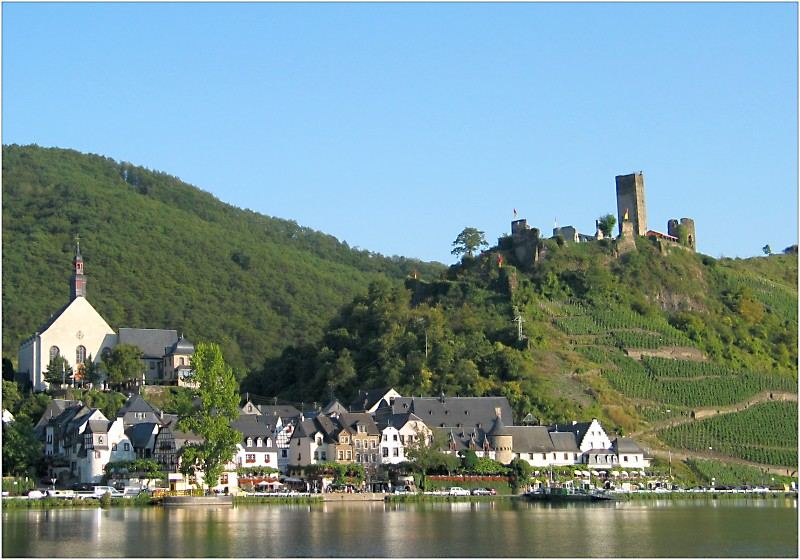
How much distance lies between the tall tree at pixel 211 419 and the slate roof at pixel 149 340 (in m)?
27.4

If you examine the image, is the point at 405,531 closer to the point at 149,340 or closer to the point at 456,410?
the point at 456,410

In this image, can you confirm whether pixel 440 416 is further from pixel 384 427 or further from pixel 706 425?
pixel 706 425

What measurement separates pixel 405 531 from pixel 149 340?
53309mm

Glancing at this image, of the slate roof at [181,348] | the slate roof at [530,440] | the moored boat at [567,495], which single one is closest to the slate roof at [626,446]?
the slate roof at [530,440]

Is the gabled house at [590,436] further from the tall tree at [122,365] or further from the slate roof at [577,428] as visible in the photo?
the tall tree at [122,365]

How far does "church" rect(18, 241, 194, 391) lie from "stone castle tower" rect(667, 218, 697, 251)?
53.5 m

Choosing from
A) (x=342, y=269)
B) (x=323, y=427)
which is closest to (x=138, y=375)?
(x=323, y=427)

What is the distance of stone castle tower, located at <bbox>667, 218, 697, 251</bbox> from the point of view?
137375 mm

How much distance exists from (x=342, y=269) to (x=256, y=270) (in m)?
22.0

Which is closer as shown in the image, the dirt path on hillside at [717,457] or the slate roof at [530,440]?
the slate roof at [530,440]

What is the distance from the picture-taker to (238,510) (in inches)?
2785

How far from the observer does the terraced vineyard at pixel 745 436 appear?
99812mm

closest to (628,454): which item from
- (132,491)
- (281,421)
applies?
(281,421)

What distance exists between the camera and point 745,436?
335 feet
